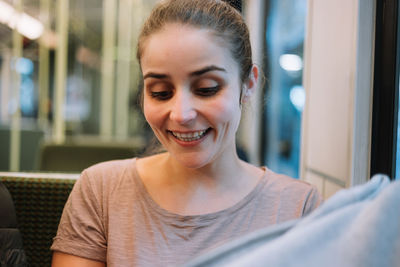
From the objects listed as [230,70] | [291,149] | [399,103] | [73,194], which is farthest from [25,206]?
[291,149]

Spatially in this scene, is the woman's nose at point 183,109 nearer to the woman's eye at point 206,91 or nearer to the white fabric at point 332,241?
the woman's eye at point 206,91

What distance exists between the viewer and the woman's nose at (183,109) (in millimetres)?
915

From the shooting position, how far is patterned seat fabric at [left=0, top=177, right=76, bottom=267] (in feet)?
4.30

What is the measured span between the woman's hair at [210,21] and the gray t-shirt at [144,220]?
341mm

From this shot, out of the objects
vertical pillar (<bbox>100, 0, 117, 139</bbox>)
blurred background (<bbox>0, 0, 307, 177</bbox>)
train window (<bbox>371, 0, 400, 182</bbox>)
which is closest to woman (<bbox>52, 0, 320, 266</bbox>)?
train window (<bbox>371, 0, 400, 182</bbox>)

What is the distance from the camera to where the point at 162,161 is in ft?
3.79

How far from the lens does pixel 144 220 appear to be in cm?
103

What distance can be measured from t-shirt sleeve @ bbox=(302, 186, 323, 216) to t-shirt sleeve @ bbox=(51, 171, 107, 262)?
0.55 metres

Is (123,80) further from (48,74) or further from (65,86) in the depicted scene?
(65,86)

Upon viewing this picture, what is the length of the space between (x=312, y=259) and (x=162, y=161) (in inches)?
28.1

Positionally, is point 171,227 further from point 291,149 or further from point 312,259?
point 291,149

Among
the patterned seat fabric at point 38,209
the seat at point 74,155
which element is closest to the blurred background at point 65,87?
the seat at point 74,155

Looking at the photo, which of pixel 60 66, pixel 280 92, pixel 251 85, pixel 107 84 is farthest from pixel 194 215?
pixel 107 84

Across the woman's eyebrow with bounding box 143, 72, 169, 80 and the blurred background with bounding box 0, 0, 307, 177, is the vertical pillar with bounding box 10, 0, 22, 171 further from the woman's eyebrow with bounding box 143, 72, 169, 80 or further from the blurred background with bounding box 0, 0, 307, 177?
the woman's eyebrow with bounding box 143, 72, 169, 80
